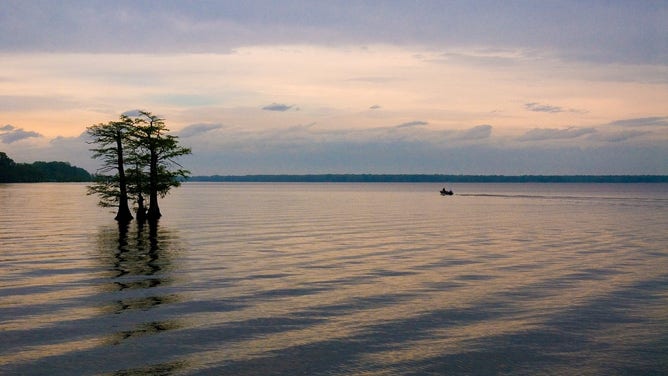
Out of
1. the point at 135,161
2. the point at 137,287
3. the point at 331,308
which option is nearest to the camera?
the point at 331,308

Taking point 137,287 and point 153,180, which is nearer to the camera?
point 137,287

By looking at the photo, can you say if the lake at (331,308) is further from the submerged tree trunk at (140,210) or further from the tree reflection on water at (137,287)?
the submerged tree trunk at (140,210)

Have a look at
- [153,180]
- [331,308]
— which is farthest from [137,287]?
[153,180]

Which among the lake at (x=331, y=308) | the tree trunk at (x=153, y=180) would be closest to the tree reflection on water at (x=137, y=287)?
the lake at (x=331, y=308)

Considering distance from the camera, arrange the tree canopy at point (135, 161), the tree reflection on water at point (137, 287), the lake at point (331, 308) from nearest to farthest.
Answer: the lake at point (331, 308) < the tree reflection on water at point (137, 287) < the tree canopy at point (135, 161)

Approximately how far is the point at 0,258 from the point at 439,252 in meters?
27.4

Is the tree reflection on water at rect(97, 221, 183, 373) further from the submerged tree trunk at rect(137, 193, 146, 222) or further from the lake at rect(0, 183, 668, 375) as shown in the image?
the submerged tree trunk at rect(137, 193, 146, 222)

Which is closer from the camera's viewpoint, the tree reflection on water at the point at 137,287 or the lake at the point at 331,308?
the lake at the point at 331,308

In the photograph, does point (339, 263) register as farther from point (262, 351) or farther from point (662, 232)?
point (662, 232)

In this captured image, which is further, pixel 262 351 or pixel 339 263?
pixel 339 263

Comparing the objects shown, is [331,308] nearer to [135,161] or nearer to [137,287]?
[137,287]

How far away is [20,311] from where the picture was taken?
21.9m

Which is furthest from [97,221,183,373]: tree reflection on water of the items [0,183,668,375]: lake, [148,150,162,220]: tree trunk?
[148,150,162,220]: tree trunk

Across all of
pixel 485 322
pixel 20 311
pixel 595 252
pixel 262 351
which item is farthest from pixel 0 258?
pixel 595 252
